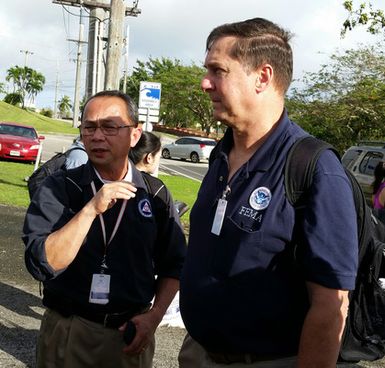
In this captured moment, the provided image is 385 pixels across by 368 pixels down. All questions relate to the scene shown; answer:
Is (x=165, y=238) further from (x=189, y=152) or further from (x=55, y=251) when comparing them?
(x=189, y=152)

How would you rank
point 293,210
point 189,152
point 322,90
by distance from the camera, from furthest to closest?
point 189,152 < point 322,90 < point 293,210

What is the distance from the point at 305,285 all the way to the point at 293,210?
26cm

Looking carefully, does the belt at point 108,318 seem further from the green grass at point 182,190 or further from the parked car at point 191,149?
the parked car at point 191,149

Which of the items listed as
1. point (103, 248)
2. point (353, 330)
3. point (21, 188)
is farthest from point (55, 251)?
point (21, 188)

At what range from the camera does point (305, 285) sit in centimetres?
192

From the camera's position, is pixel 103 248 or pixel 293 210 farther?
pixel 103 248

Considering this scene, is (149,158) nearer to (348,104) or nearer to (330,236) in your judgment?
(330,236)

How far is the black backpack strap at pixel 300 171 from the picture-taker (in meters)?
1.86

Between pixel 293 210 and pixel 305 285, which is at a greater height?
pixel 293 210

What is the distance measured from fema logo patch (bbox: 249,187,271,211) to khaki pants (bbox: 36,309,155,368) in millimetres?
1087

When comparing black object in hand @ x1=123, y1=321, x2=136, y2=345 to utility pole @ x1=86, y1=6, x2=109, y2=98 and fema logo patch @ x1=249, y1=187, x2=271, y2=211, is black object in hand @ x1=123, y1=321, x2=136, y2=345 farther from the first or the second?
utility pole @ x1=86, y1=6, x2=109, y2=98

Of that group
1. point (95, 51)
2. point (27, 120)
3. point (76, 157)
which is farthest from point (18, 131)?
point (27, 120)

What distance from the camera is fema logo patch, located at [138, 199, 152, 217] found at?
8.93ft

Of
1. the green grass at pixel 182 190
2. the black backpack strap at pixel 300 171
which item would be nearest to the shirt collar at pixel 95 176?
the black backpack strap at pixel 300 171
